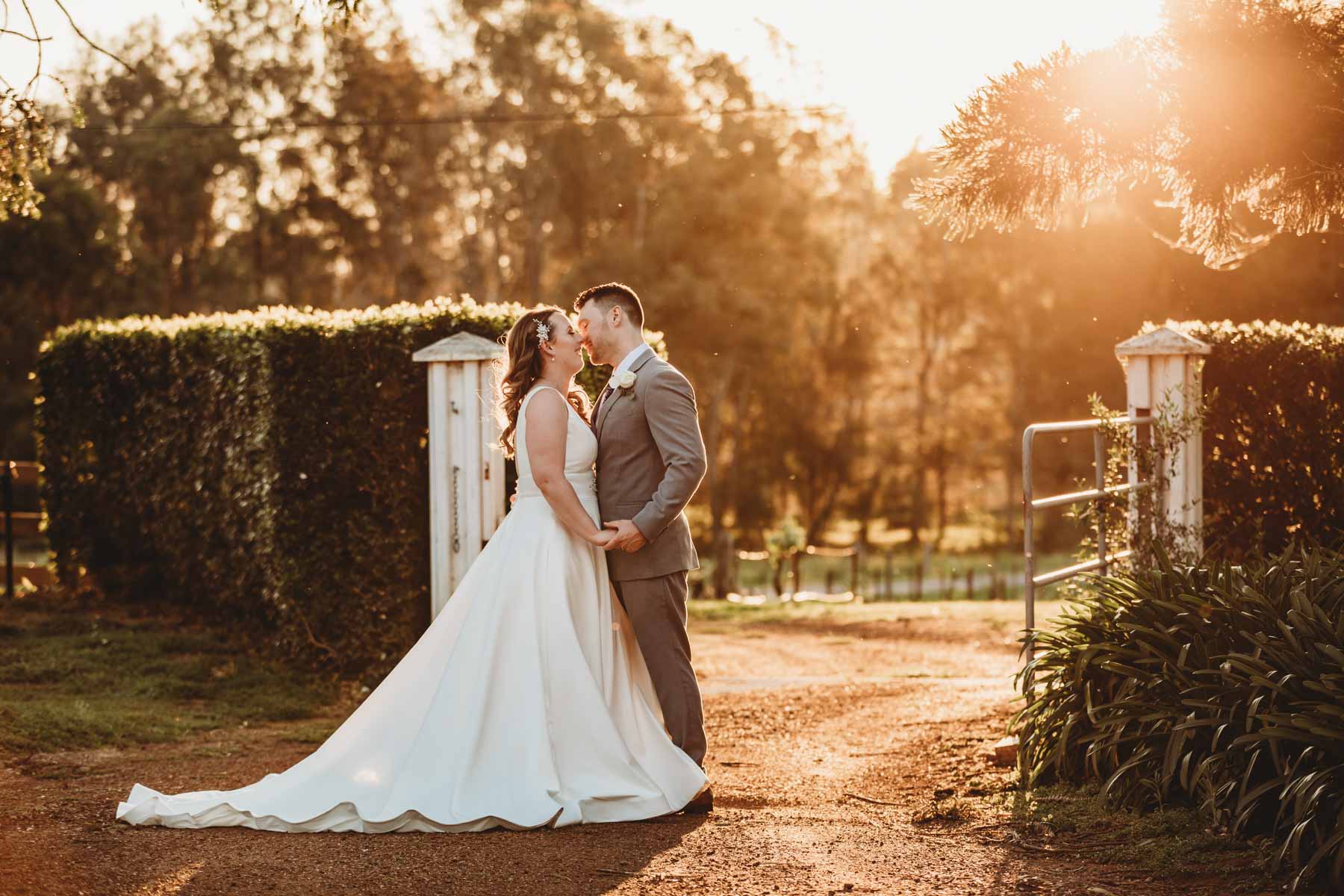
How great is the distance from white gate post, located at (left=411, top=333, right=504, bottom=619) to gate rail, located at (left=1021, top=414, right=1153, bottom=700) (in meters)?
3.02

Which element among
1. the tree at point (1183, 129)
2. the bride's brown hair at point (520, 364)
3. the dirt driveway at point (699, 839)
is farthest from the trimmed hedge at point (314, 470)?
the tree at point (1183, 129)

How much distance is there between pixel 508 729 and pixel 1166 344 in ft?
16.2

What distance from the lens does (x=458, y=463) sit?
7.75 m

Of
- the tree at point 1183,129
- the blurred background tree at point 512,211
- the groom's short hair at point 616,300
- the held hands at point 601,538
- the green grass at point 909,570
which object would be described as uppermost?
the blurred background tree at point 512,211

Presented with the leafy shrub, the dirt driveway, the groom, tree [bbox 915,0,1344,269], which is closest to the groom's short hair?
the groom

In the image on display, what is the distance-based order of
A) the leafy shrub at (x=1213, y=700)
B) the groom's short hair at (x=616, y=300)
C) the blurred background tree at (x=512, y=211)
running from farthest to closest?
the blurred background tree at (x=512, y=211)
the groom's short hair at (x=616, y=300)
the leafy shrub at (x=1213, y=700)

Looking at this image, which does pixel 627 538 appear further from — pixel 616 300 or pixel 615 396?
pixel 616 300

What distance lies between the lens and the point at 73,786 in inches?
223

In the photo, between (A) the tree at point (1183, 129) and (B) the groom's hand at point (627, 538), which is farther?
(B) the groom's hand at point (627, 538)

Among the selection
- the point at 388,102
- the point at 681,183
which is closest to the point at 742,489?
the point at 681,183

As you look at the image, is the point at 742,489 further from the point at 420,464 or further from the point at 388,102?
the point at 420,464

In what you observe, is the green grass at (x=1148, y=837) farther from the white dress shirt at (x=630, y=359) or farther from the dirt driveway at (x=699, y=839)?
the white dress shirt at (x=630, y=359)

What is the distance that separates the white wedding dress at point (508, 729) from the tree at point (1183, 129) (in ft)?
7.06

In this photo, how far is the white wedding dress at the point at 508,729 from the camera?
4.84 metres
